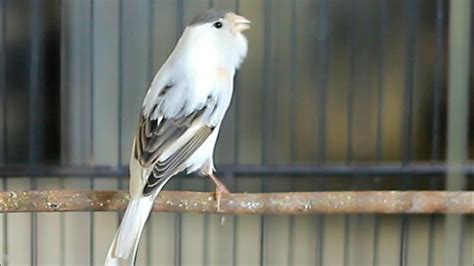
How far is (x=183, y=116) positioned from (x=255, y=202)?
170mm

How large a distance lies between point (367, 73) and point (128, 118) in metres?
0.56

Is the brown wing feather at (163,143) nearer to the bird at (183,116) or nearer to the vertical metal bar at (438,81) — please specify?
the bird at (183,116)

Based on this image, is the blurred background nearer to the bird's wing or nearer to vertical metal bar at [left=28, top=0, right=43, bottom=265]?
vertical metal bar at [left=28, top=0, right=43, bottom=265]

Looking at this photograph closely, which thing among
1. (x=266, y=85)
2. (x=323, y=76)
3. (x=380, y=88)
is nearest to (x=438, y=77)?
(x=380, y=88)

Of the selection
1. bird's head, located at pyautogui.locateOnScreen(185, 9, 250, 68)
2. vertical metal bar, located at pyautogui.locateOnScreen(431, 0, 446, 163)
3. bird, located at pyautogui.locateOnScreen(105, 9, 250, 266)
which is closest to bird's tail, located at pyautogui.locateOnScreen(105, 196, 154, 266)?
bird, located at pyautogui.locateOnScreen(105, 9, 250, 266)

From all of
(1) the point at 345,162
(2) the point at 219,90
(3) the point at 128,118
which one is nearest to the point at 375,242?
(1) the point at 345,162

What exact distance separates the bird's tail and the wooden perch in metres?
0.06

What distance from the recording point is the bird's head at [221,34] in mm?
1296

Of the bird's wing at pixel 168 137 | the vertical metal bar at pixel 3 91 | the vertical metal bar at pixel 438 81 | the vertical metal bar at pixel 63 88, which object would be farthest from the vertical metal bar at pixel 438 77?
the vertical metal bar at pixel 3 91

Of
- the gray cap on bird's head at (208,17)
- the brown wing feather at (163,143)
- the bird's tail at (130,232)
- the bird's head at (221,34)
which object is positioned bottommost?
the bird's tail at (130,232)

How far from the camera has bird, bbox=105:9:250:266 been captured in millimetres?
1116

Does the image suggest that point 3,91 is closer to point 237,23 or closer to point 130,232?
point 237,23

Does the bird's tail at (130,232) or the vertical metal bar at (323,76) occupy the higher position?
the vertical metal bar at (323,76)

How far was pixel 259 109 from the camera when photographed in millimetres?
1826
